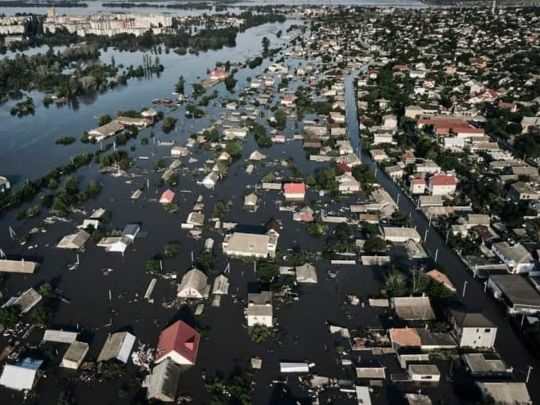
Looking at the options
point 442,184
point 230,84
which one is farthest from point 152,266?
point 230,84

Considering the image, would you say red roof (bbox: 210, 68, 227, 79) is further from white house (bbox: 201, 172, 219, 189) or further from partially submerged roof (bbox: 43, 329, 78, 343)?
partially submerged roof (bbox: 43, 329, 78, 343)

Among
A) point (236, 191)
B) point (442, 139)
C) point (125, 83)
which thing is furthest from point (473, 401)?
point (125, 83)

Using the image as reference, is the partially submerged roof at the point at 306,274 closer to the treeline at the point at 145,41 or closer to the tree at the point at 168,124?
the tree at the point at 168,124

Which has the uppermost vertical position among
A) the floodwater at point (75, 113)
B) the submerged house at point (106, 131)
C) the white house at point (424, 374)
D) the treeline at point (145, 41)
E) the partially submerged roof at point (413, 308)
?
the treeline at point (145, 41)

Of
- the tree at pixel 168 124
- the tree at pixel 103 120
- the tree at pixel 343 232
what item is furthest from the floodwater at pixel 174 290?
the tree at pixel 103 120

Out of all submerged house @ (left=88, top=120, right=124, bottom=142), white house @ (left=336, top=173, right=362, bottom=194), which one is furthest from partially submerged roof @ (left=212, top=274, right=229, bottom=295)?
submerged house @ (left=88, top=120, right=124, bottom=142)

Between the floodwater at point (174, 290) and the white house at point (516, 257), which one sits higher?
the white house at point (516, 257)
